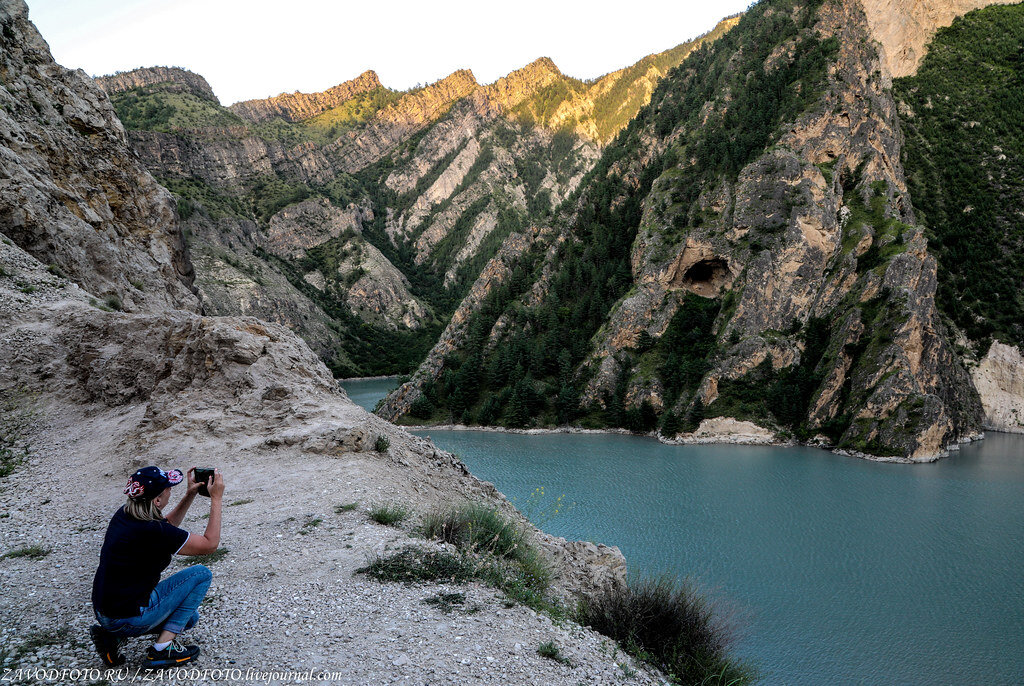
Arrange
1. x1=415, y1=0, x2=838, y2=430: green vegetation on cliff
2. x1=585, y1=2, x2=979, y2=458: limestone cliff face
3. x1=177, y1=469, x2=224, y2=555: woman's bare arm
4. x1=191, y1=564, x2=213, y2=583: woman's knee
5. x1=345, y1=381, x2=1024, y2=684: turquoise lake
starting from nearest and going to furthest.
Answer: x1=177, y1=469, x2=224, y2=555: woman's bare arm → x1=191, y1=564, x2=213, y2=583: woman's knee → x1=345, y1=381, x2=1024, y2=684: turquoise lake → x1=585, y1=2, x2=979, y2=458: limestone cliff face → x1=415, y1=0, x2=838, y2=430: green vegetation on cliff

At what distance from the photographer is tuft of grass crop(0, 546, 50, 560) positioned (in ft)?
25.6

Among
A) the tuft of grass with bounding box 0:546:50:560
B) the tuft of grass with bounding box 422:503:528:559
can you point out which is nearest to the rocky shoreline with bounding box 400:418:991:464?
the tuft of grass with bounding box 422:503:528:559

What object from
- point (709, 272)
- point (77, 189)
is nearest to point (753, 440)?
point (709, 272)

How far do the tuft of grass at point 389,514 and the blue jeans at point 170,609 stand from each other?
4268mm

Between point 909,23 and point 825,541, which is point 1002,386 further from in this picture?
point 909,23

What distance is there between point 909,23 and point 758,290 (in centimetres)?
6636

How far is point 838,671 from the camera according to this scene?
15734mm

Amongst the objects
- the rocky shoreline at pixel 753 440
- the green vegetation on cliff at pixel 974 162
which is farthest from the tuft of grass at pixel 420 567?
the green vegetation on cliff at pixel 974 162

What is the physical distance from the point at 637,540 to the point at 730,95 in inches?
2825

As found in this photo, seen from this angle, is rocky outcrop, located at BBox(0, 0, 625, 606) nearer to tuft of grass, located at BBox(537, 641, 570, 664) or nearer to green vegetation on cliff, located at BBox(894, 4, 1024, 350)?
tuft of grass, located at BBox(537, 641, 570, 664)

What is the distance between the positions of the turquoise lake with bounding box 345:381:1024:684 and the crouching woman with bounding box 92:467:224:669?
985 centimetres

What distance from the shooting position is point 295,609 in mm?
6430

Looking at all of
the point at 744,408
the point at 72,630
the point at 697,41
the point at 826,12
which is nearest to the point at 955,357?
the point at 744,408

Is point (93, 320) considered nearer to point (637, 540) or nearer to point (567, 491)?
point (637, 540)
